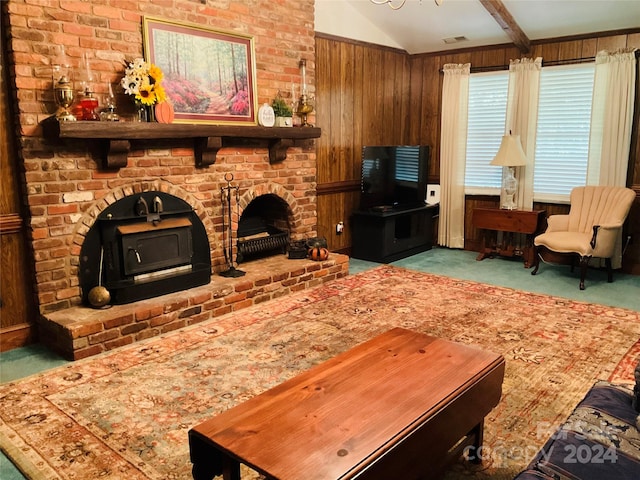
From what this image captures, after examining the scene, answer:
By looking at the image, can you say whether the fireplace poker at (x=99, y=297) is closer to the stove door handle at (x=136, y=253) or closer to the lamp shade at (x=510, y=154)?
the stove door handle at (x=136, y=253)

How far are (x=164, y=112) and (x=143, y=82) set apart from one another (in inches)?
10.8

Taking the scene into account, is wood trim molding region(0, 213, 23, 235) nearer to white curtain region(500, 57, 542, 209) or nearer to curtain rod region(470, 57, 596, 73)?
white curtain region(500, 57, 542, 209)

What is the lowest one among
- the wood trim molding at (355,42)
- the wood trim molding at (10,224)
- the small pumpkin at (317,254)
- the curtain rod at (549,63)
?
the small pumpkin at (317,254)

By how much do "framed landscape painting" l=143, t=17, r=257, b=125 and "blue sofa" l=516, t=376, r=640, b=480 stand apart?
3.43m

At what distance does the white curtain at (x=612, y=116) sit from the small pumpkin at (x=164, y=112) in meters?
4.32

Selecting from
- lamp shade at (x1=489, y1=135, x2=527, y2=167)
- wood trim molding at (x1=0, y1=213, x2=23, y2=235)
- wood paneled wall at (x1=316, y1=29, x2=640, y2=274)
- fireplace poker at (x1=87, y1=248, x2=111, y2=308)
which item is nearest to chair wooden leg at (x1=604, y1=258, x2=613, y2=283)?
wood paneled wall at (x1=316, y1=29, x2=640, y2=274)

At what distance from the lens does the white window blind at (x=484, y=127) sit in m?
6.03

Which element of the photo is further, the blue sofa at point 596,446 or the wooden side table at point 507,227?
the wooden side table at point 507,227

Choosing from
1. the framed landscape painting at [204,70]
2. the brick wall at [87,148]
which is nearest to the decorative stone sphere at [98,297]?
the brick wall at [87,148]

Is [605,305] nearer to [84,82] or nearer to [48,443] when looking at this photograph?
[48,443]

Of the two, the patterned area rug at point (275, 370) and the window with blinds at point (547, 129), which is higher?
the window with blinds at point (547, 129)

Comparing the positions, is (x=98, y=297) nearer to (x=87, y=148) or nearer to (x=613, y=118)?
(x=87, y=148)

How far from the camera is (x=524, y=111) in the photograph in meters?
5.75

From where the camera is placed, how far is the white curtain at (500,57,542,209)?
5664 mm
